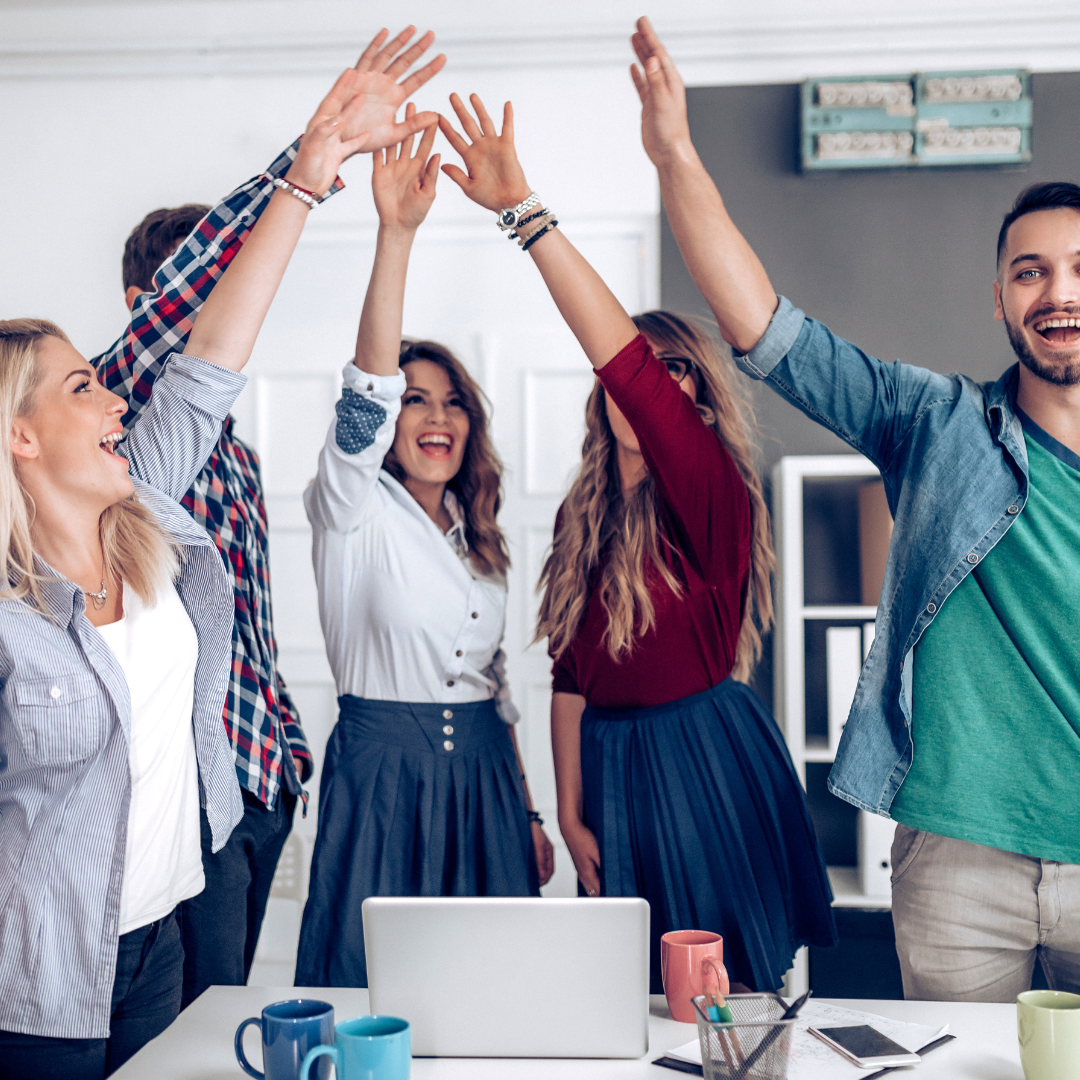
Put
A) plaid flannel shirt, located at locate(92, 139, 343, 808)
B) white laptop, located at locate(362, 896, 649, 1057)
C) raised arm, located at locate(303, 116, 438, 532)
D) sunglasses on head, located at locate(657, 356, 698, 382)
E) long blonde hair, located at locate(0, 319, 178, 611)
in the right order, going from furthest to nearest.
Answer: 1. sunglasses on head, located at locate(657, 356, 698, 382)
2. raised arm, located at locate(303, 116, 438, 532)
3. plaid flannel shirt, located at locate(92, 139, 343, 808)
4. long blonde hair, located at locate(0, 319, 178, 611)
5. white laptop, located at locate(362, 896, 649, 1057)

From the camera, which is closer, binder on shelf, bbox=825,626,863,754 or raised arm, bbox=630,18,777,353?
raised arm, bbox=630,18,777,353

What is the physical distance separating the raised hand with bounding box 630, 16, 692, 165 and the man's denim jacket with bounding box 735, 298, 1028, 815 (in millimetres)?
284

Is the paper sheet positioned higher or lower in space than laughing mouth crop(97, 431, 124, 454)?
lower

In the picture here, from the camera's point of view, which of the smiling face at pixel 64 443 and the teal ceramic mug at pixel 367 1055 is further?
the smiling face at pixel 64 443

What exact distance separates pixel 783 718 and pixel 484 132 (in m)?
1.96

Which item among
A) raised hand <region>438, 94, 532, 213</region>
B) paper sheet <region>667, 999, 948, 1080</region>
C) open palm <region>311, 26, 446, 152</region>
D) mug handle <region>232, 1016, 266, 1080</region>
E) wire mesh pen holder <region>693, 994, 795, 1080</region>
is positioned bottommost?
paper sheet <region>667, 999, 948, 1080</region>

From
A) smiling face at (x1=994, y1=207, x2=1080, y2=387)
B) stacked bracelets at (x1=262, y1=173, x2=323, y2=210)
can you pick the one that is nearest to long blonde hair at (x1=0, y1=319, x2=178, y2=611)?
stacked bracelets at (x1=262, y1=173, x2=323, y2=210)

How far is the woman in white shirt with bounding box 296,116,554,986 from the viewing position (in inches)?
73.3

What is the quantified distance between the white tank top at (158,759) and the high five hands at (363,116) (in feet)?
2.30

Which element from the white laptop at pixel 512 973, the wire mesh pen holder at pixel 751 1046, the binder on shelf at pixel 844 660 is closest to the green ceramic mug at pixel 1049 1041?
the wire mesh pen holder at pixel 751 1046

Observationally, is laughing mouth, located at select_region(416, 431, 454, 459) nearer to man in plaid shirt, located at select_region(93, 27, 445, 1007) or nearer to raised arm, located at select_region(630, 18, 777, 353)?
man in plaid shirt, located at select_region(93, 27, 445, 1007)

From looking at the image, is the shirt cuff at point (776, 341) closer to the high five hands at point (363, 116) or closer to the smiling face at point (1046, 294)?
the smiling face at point (1046, 294)

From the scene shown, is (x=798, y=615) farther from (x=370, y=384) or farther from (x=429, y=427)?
(x=370, y=384)

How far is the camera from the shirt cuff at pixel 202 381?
151 centimetres
